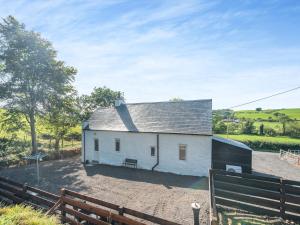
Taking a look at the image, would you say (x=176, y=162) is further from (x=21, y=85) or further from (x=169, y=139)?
(x=21, y=85)

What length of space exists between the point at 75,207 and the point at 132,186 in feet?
24.0

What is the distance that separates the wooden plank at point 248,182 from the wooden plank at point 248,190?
14 centimetres

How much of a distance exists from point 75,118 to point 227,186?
23.4 meters

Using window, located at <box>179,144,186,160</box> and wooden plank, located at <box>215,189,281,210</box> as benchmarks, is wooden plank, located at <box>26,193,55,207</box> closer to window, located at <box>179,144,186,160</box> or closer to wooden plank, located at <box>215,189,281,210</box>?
wooden plank, located at <box>215,189,281,210</box>

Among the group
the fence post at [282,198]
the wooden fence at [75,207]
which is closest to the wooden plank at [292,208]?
the fence post at [282,198]

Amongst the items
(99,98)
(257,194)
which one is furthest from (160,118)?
→ (99,98)

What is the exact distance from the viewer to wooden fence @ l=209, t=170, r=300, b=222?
712cm

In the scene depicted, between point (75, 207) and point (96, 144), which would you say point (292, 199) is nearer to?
point (75, 207)

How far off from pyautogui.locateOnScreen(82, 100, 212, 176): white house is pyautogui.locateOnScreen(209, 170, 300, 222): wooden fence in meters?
7.65

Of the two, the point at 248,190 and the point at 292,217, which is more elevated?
the point at 248,190

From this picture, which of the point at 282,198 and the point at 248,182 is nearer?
the point at 282,198

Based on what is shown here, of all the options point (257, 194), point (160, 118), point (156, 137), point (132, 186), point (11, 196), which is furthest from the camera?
point (160, 118)

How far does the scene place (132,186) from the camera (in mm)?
13789

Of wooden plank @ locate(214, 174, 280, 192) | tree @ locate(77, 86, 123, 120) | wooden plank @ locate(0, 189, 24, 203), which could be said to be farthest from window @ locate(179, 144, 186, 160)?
tree @ locate(77, 86, 123, 120)
